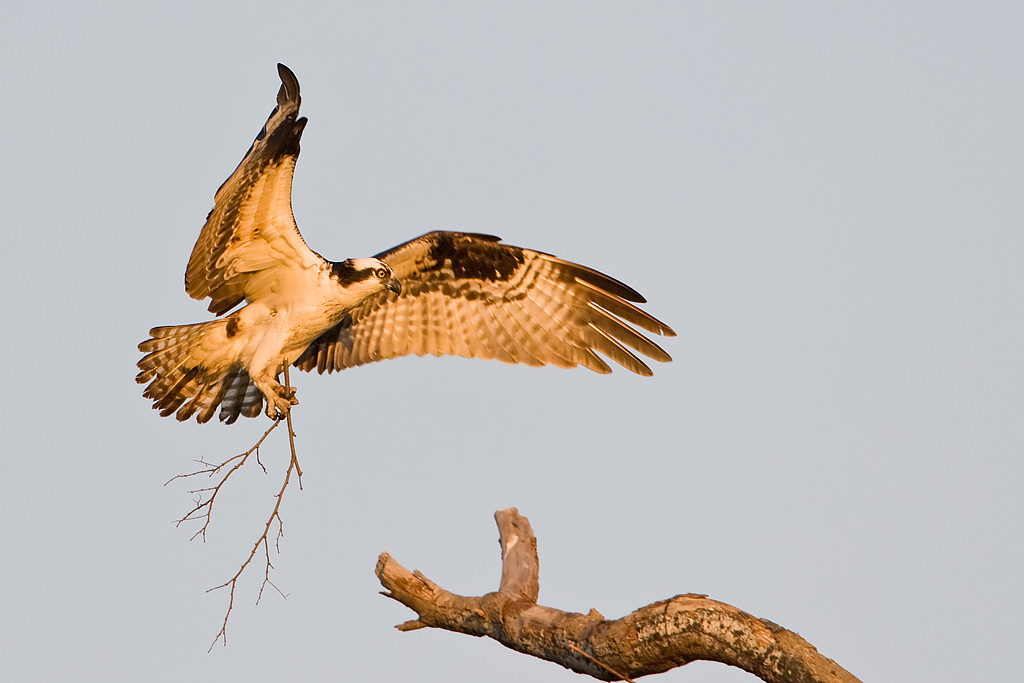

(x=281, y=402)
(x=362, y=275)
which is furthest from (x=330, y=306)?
(x=281, y=402)

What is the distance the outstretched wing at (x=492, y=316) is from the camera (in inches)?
381

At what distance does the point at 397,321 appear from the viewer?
9.95 meters

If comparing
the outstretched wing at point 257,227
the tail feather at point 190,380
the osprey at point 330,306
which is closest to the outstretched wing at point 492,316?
the osprey at point 330,306

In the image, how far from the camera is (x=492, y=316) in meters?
9.97

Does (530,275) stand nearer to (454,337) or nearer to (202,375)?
(454,337)

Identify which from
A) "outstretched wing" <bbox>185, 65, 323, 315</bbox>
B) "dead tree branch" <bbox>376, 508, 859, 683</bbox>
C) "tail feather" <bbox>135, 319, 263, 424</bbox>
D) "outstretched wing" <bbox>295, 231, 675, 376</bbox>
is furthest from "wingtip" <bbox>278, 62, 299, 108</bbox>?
"dead tree branch" <bbox>376, 508, 859, 683</bbox>

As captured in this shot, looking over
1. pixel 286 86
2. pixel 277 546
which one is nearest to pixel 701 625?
pixel 277 546

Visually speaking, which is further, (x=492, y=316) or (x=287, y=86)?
(x=492, y=316)

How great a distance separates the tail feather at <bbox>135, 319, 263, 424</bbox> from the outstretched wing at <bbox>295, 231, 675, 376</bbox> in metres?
0.98

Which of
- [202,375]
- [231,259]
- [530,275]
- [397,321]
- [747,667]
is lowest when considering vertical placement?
[747,667]

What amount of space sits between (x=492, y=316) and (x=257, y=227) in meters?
2.64

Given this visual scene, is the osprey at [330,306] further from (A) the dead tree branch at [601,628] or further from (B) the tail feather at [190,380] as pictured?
(A) the dead tree branch at [601,628]

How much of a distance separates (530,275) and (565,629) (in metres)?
4.65

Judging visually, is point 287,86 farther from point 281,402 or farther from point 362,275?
point 281,402
